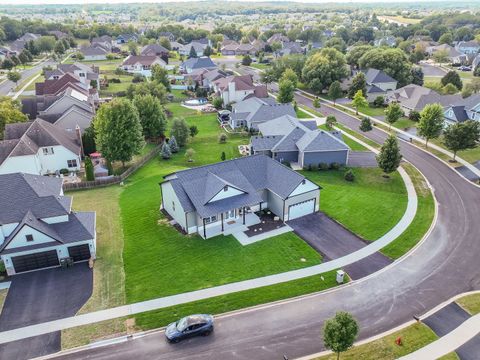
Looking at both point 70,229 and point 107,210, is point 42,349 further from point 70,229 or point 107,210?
point 107,210

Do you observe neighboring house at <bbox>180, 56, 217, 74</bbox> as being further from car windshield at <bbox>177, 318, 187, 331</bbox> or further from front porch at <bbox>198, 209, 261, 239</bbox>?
car windshield at <bbox>177, 318, 187, 331</bbox>

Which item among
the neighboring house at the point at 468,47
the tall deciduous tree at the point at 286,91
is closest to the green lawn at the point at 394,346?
the tall deciduous tree at the point at 286,91

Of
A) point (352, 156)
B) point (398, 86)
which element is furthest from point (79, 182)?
point (398, 86)

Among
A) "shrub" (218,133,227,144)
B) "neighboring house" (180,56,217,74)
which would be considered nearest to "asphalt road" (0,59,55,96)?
"neighboring house" (180,56,217,74)

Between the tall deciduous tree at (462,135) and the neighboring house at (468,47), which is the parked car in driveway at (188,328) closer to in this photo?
the tall deciduous tree at (462,135)

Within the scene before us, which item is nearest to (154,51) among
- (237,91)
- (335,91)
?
(237,91)

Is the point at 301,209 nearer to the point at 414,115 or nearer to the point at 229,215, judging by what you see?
the point at 229,215
